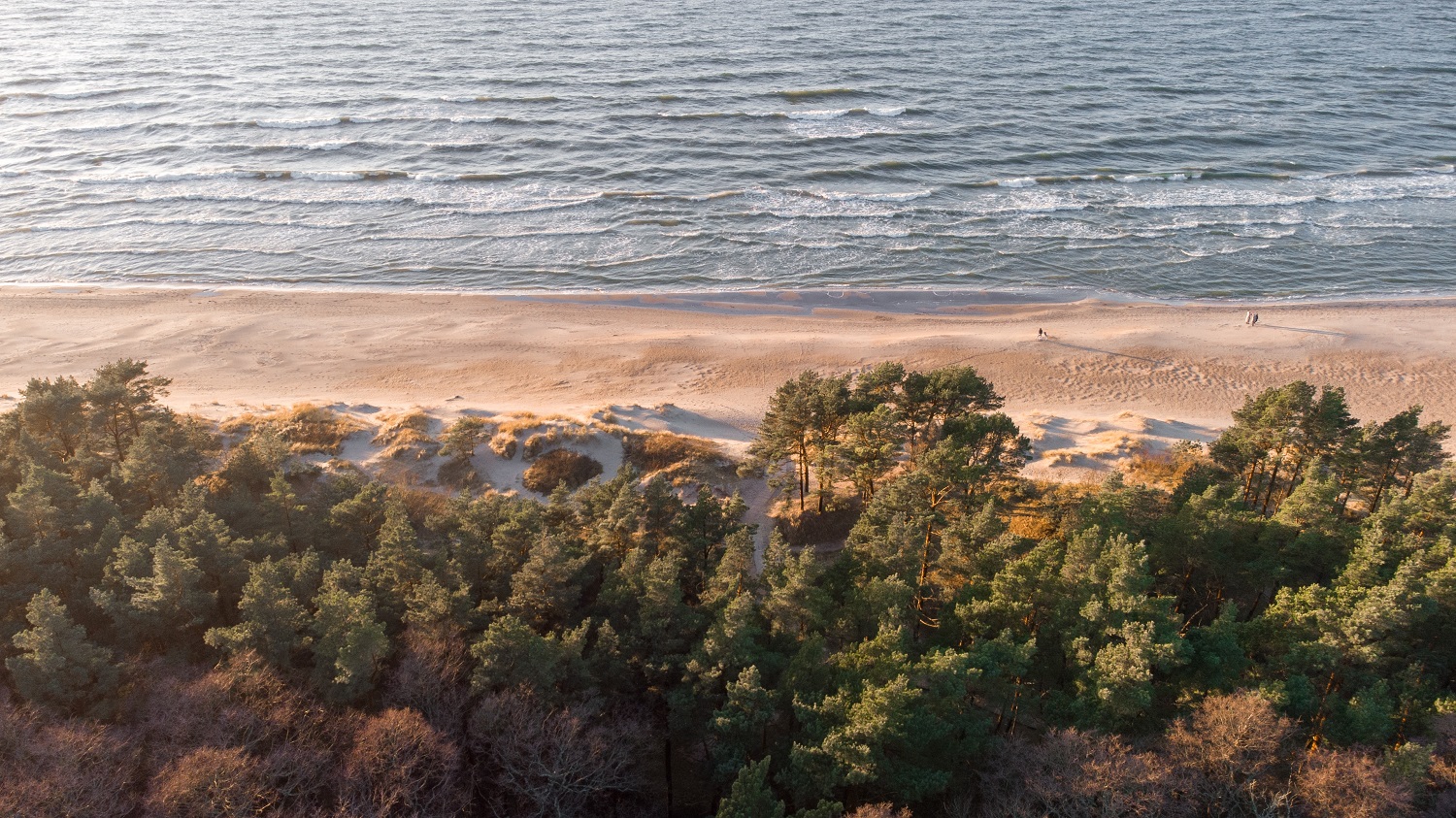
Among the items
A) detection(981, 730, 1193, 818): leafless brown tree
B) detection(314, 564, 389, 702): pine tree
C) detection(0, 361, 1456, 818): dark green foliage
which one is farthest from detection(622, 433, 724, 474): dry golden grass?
detection(981, 730, 1193, 818): leafless brown tree

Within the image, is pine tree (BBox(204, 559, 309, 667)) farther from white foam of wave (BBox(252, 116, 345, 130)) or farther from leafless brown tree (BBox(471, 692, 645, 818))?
white foam of wave (BBox(252, 116, 345, 130))

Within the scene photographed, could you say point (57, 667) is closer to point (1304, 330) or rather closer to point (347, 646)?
point (347, 646)

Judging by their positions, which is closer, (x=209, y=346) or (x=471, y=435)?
(x=471, y=435)

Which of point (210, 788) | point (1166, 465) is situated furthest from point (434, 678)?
point (1166, 465)

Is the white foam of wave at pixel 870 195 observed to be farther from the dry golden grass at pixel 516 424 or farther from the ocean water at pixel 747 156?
the dry golden grass at pixel 516 424

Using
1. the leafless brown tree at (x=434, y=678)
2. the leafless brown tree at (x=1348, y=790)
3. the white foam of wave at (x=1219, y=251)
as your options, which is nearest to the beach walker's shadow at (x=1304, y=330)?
the white foam of wave at (x=1219, y=251)

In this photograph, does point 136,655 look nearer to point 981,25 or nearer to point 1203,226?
point 1203,226

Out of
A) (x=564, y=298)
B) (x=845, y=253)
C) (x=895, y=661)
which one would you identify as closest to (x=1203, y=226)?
(x=845, y=253)
